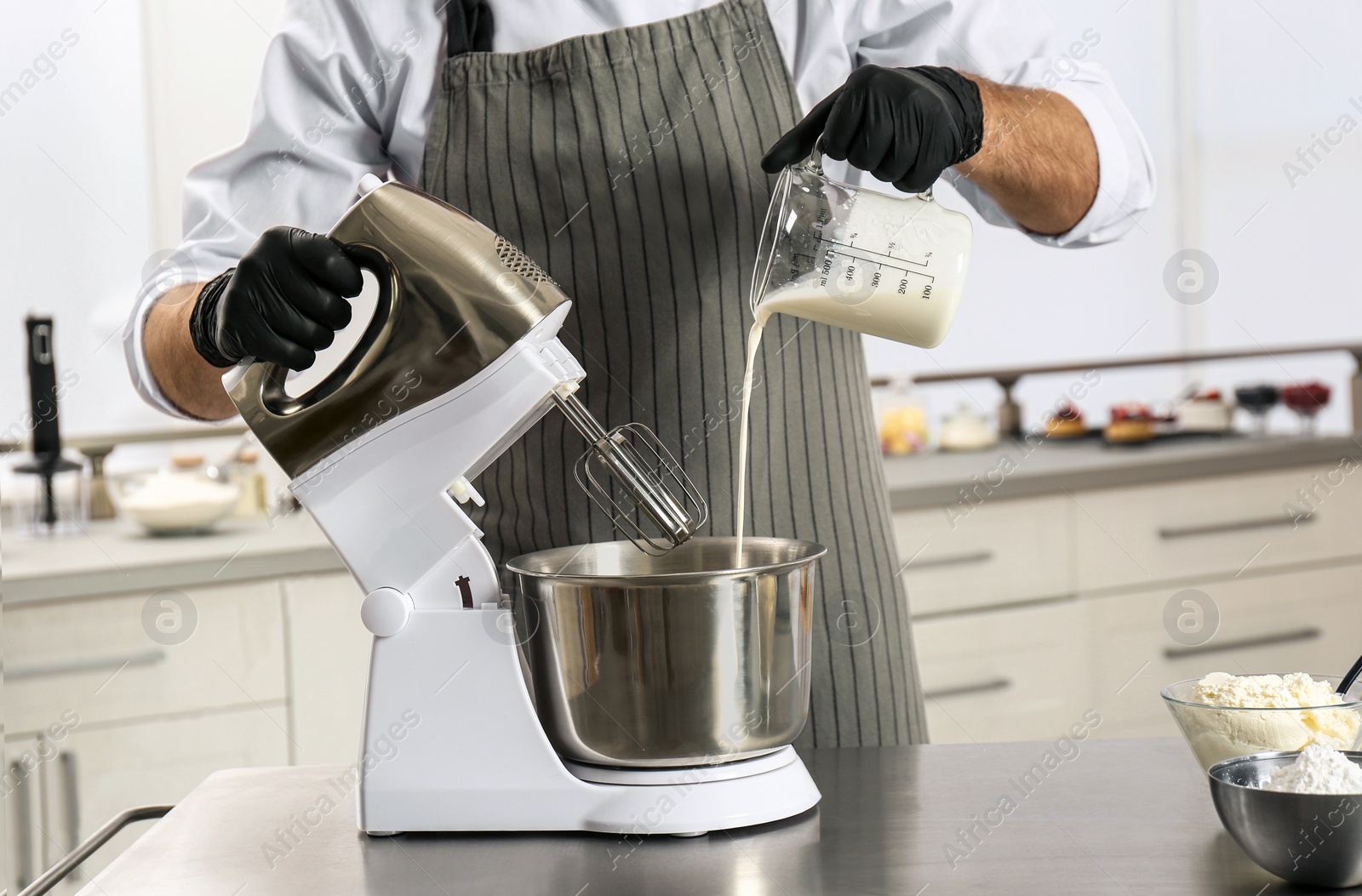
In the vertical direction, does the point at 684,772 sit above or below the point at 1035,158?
below

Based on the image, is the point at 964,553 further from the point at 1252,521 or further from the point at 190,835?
the point at 190,835

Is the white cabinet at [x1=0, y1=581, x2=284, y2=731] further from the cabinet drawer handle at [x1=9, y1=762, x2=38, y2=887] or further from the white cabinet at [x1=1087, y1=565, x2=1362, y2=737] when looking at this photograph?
the white cabinet at [x1=1087, y1=565, x2=1362, y2=737]

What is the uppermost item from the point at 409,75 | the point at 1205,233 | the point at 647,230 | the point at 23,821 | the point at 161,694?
the point at 1205,233

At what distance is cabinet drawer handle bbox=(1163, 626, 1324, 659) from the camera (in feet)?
7.22

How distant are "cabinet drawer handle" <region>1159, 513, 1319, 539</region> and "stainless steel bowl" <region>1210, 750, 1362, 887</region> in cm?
168

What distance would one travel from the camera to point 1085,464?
216 centimetres

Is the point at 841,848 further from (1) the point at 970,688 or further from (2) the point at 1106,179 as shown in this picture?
(1) the point at 970,688

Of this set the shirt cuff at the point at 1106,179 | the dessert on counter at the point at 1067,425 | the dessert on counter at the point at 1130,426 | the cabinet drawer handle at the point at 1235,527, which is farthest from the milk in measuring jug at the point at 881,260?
the dessert on counter at the point at 1067,425

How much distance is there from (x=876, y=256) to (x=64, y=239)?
64.9 inches

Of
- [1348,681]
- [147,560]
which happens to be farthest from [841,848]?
[147,560]

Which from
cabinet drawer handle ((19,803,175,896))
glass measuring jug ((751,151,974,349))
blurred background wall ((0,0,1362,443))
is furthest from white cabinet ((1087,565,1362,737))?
cabinet drawer handle ((19,803,175,896))

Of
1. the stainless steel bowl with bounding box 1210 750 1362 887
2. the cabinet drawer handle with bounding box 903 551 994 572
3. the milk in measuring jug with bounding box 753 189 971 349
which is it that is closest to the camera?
the stainless steel bowl with bounding box 1210 750 1362 887

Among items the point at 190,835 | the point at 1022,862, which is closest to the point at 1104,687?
the point at 1022,862

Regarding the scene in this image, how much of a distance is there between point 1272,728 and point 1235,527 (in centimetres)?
172
